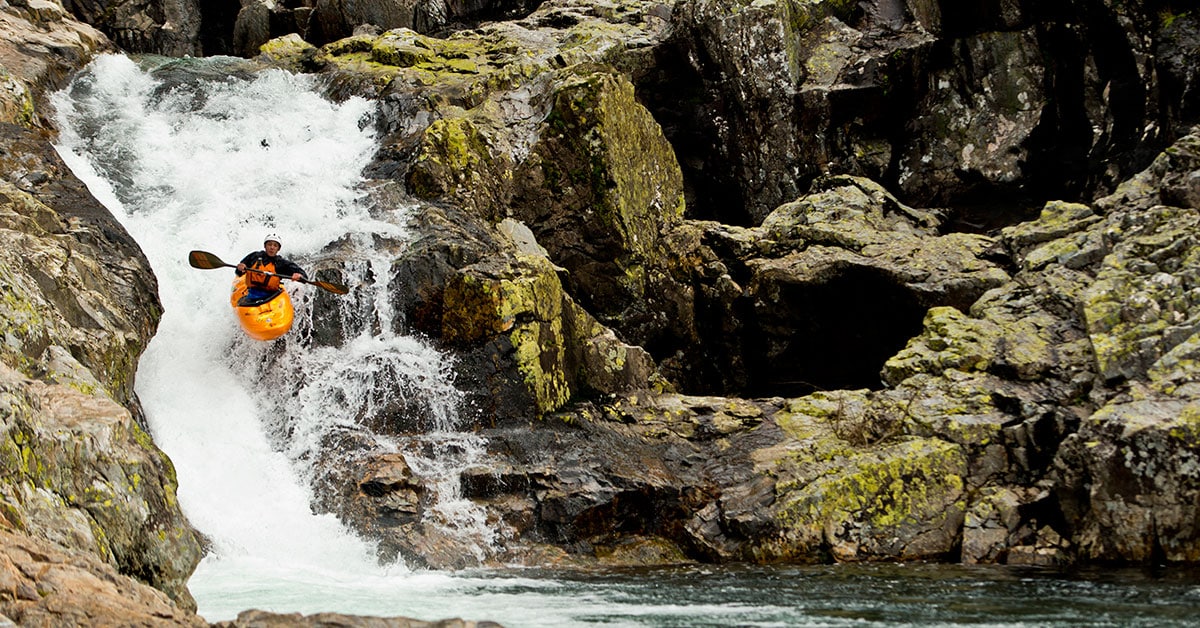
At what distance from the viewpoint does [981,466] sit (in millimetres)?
12570

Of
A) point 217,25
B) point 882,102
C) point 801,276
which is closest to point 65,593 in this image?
point 801,276

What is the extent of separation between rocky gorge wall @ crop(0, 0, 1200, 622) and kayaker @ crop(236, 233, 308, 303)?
141 centimetres

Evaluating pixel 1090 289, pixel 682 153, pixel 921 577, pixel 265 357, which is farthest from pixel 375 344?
pixel 682 153

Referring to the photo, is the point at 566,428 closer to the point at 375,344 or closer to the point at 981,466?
the point at 375,344

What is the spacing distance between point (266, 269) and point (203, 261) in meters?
0.87

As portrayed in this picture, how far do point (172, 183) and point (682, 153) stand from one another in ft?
41.0

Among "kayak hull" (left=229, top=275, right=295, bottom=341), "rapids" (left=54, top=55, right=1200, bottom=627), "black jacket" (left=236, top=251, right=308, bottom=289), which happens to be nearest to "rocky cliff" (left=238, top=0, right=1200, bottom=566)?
"rapids" (left=54, top=55, right=1200, bottom=627)

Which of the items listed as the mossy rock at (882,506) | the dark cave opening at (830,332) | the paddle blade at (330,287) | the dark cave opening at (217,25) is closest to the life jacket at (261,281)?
the paddle blade at (330,287)

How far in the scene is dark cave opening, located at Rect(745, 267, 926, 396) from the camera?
58.5ft

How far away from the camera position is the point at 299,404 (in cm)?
1366

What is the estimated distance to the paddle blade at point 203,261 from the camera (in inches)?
543

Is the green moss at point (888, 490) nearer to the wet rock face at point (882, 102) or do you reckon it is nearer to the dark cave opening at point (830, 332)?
the dark cave opening at point (830, 332)

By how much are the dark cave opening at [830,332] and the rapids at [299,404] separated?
7.11 metres

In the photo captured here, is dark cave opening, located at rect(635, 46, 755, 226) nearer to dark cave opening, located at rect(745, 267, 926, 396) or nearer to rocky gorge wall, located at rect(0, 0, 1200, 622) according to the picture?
rocky gorge wall, located at rect(0, 0, 1200, 622)
